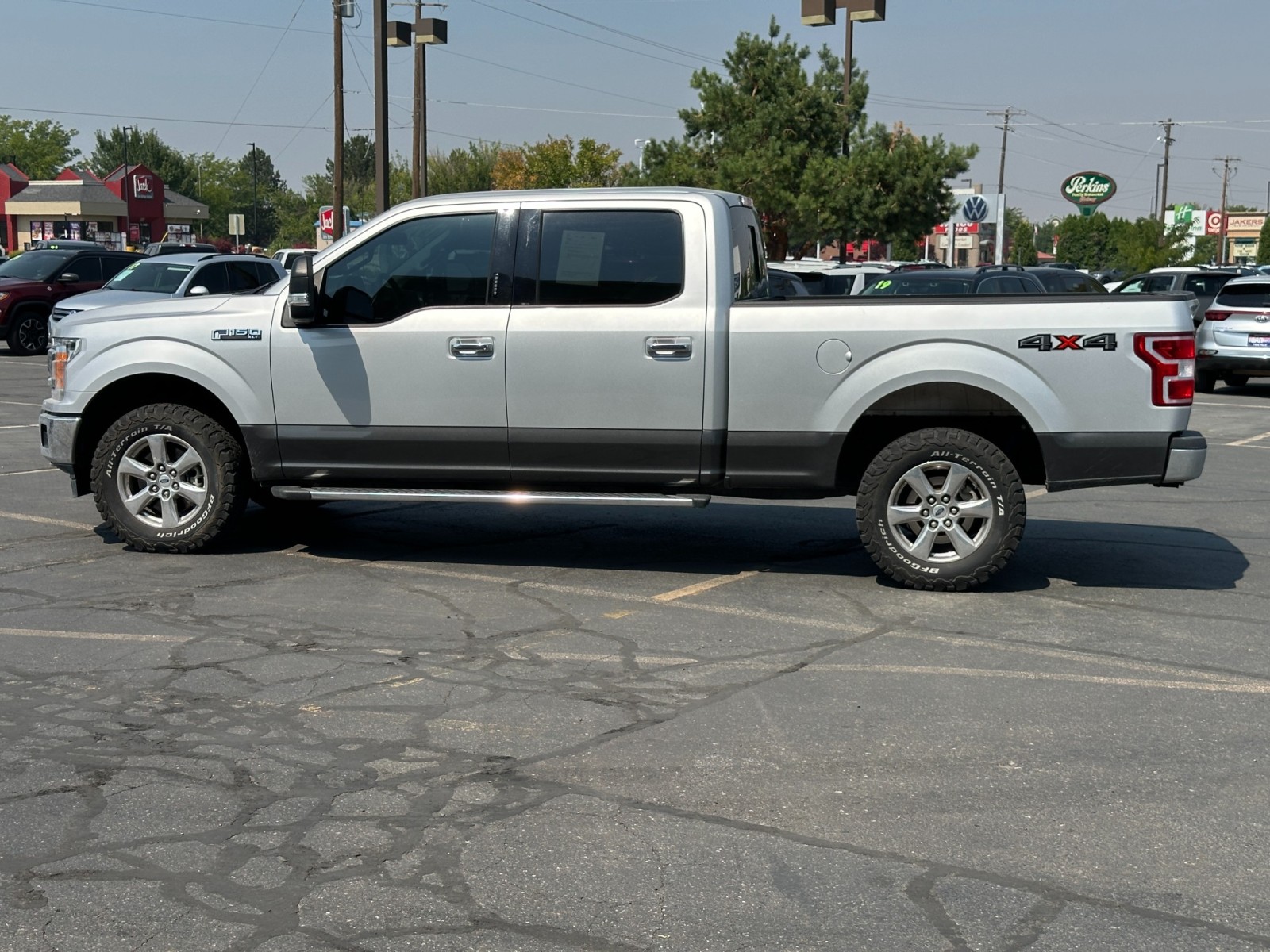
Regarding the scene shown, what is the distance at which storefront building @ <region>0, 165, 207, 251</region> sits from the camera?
294 feet

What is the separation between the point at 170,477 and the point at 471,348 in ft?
6.82

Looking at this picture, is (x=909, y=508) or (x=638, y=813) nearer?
(x=638, y=813)

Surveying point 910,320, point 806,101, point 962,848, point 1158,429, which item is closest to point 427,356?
point 910,320

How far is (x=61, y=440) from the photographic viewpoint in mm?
8789

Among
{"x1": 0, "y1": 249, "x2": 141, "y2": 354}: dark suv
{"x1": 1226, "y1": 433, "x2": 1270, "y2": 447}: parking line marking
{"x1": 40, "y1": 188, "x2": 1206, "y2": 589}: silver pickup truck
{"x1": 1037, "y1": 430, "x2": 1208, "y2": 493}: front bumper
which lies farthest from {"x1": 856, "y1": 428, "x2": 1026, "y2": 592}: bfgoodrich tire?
{"x1": 0, "y1": 249, "x2": 141, "y2": 354}: dark suv

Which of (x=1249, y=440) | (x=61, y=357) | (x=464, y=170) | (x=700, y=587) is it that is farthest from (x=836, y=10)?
(x=464, y=170)

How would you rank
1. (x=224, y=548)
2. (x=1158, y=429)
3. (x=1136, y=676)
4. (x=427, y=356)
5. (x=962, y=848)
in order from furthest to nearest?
(x=224, y=548) < (x=427, y=356) < (x=1158, y=429) < (x=1136, y=676) < (x=962, y=848)

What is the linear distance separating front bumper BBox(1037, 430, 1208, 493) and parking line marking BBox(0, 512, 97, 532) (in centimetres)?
610

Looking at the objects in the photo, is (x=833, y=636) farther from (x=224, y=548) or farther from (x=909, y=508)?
(x=224, y=548)

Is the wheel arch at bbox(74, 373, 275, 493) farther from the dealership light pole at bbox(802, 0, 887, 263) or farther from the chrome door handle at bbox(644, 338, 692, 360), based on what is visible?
the dealership light pole at bbox(802, 0, 887, 263)

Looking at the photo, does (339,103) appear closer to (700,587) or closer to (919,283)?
(919,283)

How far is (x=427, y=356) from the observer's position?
8.16m

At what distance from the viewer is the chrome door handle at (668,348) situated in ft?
25.8

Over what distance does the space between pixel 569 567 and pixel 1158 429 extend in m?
3.36
